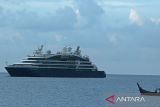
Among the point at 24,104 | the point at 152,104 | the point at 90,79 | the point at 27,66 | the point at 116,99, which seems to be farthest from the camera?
the point at 90,79

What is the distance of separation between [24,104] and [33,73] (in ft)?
280

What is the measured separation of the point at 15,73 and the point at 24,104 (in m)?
87.6

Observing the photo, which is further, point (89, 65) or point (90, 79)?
point (90, 79)

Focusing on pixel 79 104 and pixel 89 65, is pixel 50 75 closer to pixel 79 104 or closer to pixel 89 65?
pixel 89 65

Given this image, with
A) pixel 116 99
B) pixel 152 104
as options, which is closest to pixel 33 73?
pixel 152 104

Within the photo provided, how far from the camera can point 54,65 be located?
5600 inches

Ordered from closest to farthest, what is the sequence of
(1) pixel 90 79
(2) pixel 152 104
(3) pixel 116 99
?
1. (3) pixel 116 99
2. (2) pixel 152 104
3. (1) pixel 90 79

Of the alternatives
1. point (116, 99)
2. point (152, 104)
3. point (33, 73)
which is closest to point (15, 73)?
point (33, 73)

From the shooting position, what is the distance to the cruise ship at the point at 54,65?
141875 millimetres

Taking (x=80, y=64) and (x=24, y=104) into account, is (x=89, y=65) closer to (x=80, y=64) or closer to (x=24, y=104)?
(x=80, y=64)

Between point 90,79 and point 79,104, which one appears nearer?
point 79,104

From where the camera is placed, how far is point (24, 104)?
5809cm

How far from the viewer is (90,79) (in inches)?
6220

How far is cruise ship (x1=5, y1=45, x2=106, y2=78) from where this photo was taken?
141875 millimetres
